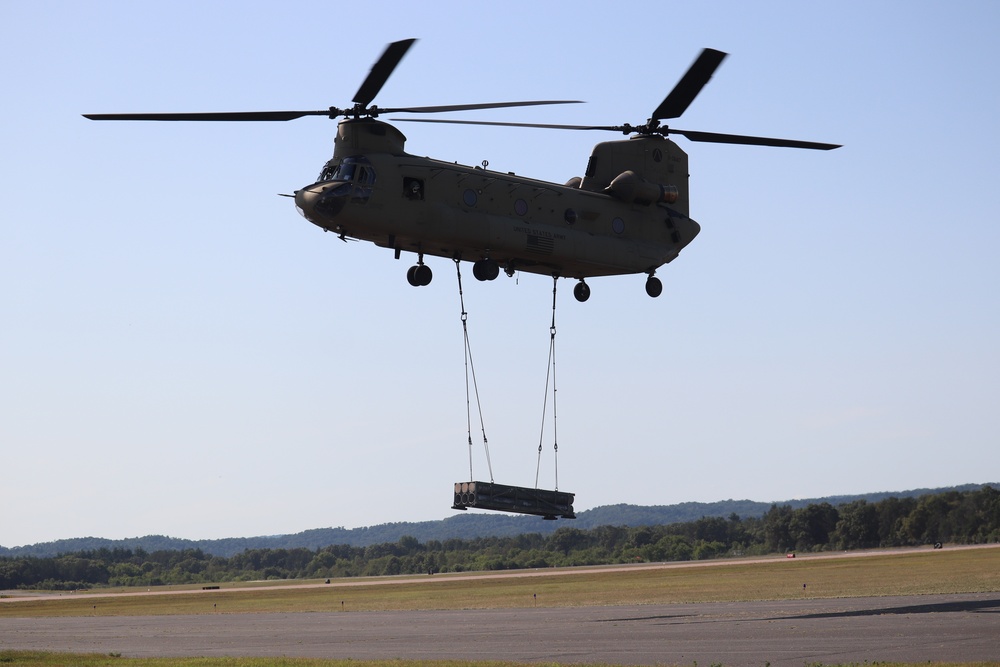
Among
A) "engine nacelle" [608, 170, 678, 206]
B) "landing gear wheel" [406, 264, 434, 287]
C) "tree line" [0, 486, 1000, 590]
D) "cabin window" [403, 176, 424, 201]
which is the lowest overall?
"tree line" [0, 486, 1000, 590]

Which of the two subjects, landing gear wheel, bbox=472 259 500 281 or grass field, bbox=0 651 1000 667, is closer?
grass field, bbox=0 651 1000 667

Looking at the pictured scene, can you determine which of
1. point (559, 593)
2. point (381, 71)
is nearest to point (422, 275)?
point (381, 71)

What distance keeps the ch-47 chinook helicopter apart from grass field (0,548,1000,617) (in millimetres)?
20465

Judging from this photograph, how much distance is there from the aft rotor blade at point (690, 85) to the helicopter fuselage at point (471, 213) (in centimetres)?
314

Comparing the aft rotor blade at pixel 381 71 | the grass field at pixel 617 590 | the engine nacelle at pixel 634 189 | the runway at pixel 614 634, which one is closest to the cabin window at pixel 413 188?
the aft rotor blade at pixel 381 71

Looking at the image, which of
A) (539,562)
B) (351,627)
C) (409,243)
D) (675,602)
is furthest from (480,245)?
(539,562)

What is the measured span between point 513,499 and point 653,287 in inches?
334

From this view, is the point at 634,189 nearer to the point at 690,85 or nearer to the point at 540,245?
the point at 690,85

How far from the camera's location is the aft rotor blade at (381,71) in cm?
3064

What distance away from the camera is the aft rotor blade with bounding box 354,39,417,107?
101 feet

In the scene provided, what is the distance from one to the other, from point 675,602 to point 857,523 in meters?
87.6

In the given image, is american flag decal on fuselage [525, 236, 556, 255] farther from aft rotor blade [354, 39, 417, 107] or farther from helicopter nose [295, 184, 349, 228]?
aft rotor blade [354, 39, 417, 107]

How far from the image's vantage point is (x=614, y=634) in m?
35.4

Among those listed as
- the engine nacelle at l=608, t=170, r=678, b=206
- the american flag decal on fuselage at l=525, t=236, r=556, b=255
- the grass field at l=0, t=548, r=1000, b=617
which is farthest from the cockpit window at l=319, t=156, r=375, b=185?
the grass field at l=0, t=548, r=1000, b=617
